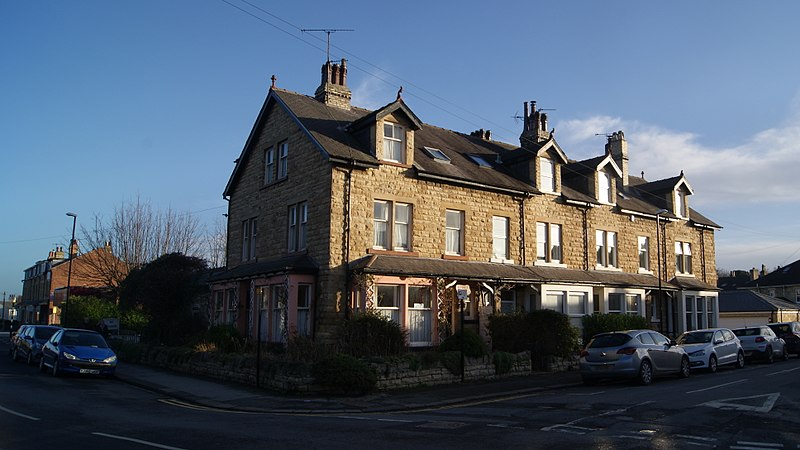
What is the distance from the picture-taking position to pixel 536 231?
27.1 metres

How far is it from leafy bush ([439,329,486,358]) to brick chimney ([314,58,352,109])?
39.9 feet

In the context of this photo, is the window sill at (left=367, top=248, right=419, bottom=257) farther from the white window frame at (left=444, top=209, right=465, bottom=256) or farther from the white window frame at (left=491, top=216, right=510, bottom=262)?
the white window frame at (left=491, top=216, right=510, bottom=262)

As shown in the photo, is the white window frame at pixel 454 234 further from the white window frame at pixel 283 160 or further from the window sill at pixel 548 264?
the white window frame at pixel 283 160

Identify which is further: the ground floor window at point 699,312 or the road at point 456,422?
the ground floor window at point 699,312

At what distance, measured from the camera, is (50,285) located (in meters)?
66.6

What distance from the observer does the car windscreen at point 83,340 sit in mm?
20594

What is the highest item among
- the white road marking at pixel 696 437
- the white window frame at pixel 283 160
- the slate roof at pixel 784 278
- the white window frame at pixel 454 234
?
the white window frame at pixel 283 160

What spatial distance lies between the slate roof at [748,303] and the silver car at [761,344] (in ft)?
84.9

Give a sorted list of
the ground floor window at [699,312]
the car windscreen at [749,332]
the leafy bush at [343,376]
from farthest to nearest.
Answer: the ground floor window at [699,312] < the car windscreen at [749,332] < the leafy bush at [343,376]

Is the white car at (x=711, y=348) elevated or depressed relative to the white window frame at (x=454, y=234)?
depressed

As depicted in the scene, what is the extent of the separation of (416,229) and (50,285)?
58544 millimetres

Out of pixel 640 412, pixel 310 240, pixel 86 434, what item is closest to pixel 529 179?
pixel 310 240

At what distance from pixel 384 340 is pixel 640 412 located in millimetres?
8479

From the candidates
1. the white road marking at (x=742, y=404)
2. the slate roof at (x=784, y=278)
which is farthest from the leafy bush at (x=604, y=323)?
the slate roof at (x=784, y=278)
